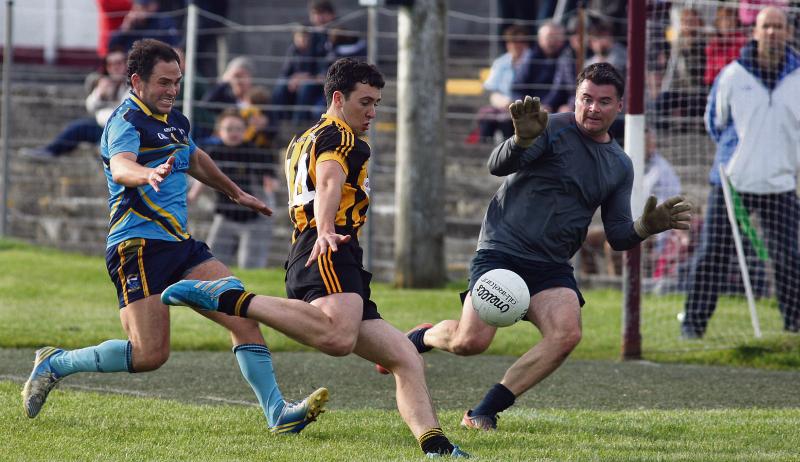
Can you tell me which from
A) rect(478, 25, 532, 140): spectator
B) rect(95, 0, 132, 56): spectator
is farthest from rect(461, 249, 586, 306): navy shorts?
rect(95, 0, 132, 56): spectator

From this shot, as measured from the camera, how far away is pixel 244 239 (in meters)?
15.1

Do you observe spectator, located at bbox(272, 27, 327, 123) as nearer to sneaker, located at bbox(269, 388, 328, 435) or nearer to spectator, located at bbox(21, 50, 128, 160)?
spectator, located at bbox(21, 50, 128, 160)

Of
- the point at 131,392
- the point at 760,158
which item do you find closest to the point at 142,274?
the point at 131,392

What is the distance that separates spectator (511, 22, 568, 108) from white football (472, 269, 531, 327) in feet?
26.8

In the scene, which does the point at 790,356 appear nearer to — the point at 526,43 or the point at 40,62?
the point at 526,43

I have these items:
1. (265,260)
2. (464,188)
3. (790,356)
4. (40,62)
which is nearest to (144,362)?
(790,356)

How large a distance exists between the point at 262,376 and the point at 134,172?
4.17 ft

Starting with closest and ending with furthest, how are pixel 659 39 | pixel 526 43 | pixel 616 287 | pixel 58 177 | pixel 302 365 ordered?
pixel 302 365 → pixel 659 39 → pixel 616 287 → pixel 526 43 → pixel 58 177

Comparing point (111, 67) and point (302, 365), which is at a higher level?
point (111, 67)

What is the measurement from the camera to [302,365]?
32.5ft

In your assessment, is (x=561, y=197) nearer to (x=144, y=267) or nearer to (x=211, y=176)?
(x=211, y=176)

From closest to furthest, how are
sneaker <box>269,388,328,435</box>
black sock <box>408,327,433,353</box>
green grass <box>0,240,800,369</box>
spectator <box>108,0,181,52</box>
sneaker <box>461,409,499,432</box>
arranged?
1. sneaker <box>269,388,328,435</box>
2. sneaker <box>461,409,499,432</box>
3. black sock <box>408,327,433,353</box>
4. green grass <box>0,240,800,369</box>
5. spectator <box>108,0,181,52</box>

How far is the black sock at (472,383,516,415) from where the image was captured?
726 centimetres

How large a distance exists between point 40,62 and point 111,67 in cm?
735
